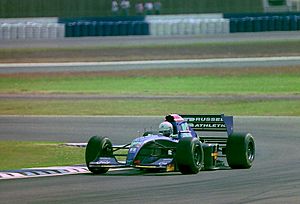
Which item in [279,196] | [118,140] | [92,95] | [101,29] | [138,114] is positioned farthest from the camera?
[101,29]

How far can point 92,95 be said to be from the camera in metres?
42.3

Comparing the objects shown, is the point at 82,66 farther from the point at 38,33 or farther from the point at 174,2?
the point at 174,2

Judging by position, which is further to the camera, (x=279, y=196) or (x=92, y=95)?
(x=92, y=95)

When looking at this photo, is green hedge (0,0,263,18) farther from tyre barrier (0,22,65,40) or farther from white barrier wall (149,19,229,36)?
white barrier wall (149,19,229,36)

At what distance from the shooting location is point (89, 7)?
74562mm

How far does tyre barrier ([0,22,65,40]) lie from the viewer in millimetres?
64625

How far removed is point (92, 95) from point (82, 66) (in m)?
11.3

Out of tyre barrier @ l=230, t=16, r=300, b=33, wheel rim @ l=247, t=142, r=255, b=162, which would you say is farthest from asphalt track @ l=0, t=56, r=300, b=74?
wheel rim @ l=247, t=142, r=255, b=162

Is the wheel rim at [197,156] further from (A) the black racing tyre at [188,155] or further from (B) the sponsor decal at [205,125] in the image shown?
(B) the sponsor decal at [205,125]

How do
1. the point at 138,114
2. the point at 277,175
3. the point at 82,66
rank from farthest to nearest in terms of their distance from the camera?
the point at 82,66, the point at 138,114, the point at 277,175

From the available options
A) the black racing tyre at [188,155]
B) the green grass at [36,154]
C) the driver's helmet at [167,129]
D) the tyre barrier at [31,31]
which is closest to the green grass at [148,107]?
the green grass at [36,154]

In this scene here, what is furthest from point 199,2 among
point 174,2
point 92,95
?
point 92,95

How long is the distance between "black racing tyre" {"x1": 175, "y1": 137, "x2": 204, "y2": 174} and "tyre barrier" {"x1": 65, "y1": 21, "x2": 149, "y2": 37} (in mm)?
47624

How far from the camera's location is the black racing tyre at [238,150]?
19062 millimetres
